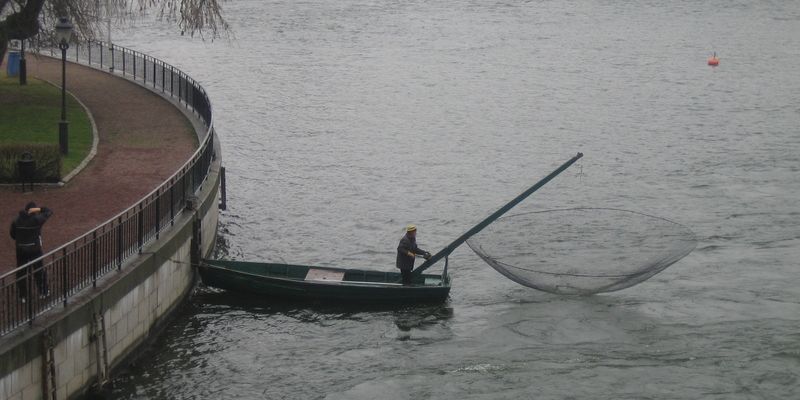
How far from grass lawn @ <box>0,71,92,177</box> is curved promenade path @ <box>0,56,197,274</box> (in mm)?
430

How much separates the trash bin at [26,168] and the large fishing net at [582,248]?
10.7 metres

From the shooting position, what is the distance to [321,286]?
27281 millimetres

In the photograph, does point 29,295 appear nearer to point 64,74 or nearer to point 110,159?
point 110,159

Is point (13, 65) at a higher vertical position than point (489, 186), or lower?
higher

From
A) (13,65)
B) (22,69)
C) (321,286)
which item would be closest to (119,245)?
(321,286)

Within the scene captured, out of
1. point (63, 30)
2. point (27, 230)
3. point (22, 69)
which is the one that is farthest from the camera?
point (22, 69)

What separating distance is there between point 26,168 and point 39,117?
9007 mm

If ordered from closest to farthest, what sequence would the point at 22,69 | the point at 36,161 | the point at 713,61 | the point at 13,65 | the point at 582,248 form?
the point at 36,161
the point at 582,248
the point at 22,69
the point at 13,65
the point at 713,61

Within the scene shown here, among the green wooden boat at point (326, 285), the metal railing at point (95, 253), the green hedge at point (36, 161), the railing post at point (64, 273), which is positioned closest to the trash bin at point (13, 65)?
the metal railing at point (95, 253)

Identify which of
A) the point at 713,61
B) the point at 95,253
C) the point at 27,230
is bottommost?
the point at 95,253

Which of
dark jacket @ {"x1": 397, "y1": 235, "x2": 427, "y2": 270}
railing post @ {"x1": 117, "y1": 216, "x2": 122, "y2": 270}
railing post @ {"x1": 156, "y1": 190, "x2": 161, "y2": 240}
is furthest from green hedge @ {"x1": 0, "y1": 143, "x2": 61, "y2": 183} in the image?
dark jacket @ {"x1": 397, "y1": 235, "x2": 427, "y2": 270}

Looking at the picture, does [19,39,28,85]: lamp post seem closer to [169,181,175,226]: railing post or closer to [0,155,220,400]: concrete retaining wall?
[0,155,220,400]: concrete retaining wall

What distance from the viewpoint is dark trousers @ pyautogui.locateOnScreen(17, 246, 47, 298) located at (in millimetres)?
18859

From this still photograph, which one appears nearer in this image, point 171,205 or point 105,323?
point 105,323
